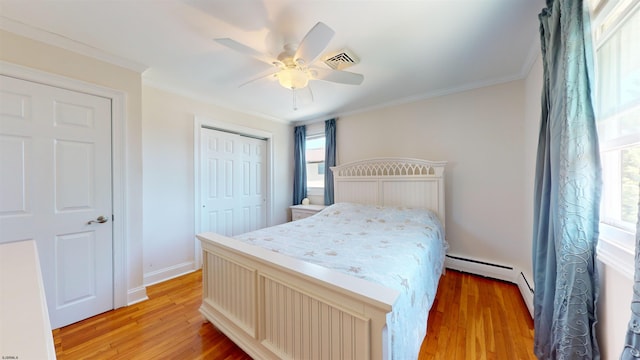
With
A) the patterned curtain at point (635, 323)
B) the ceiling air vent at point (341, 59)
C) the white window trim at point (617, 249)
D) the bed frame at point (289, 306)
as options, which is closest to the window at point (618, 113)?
the white window trim at point (617, 249)

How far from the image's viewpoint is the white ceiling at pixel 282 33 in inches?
60.1

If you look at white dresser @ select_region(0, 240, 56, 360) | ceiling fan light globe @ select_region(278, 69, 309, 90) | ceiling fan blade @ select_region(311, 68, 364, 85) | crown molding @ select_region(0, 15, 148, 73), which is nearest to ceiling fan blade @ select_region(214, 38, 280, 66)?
ceiling fan light globe @ select_region(278, 69, 309, 90)

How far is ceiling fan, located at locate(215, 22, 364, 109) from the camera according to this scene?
4.76 feet

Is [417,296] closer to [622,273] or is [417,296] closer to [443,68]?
[622,273]

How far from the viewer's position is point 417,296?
1420 mm

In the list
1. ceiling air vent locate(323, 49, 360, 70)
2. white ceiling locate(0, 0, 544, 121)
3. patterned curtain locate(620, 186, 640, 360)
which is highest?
white ceiling locate(0, 0, 544, 121)

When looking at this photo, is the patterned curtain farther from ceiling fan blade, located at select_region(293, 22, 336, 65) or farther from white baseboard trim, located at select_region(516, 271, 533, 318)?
white baseboard trim, located at select_region(516, 271, 533, 318)

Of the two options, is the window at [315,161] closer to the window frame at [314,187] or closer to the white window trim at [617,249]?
the window frame at [314,187]

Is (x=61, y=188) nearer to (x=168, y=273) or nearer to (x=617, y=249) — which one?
(x=168, y=273)

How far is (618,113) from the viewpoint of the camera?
1021mm

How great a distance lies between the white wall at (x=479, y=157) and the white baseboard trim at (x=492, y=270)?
0.07 m

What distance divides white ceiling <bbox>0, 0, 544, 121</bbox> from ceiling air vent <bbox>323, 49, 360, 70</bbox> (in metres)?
0.06

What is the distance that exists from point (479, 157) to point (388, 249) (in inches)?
79.3

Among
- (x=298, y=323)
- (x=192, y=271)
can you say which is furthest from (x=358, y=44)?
(x=192, y=271)
